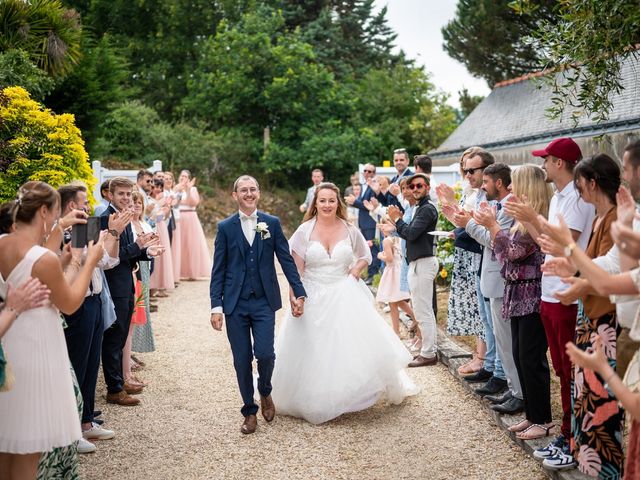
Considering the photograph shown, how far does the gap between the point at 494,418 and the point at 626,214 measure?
10.5 feet

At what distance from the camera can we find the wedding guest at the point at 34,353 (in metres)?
3.76

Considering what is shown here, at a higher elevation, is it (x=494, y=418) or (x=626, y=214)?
(x=626, y=214)

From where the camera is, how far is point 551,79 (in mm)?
5688

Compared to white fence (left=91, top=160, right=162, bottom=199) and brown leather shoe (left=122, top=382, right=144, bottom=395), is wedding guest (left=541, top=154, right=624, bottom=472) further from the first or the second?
→ white fence (left=91, top=160, right=162, bottom=199)

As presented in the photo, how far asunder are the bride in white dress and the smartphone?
249cm

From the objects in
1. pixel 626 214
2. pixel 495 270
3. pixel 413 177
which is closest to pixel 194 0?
pixel 413 177

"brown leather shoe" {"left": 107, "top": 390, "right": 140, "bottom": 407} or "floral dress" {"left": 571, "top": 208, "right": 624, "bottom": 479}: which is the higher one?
"floral dress" {"left": 571, "top": 208, "right": 624, "bottom": 479}

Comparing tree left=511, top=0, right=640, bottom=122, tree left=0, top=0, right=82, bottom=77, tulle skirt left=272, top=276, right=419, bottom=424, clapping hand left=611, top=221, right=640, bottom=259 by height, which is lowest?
tulle skirt left=272, top=276, right=419, bottom=424

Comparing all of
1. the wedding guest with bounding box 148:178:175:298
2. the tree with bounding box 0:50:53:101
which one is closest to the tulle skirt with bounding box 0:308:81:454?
the tree with bounding box 0:50:53:101

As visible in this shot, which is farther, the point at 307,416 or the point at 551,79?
the point at 307,416

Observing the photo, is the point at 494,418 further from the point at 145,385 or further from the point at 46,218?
the point at 46,218

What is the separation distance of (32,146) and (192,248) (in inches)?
300

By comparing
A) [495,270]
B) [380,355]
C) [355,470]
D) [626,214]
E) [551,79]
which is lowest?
[355,470]

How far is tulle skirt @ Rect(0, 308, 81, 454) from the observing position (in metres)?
3.76
